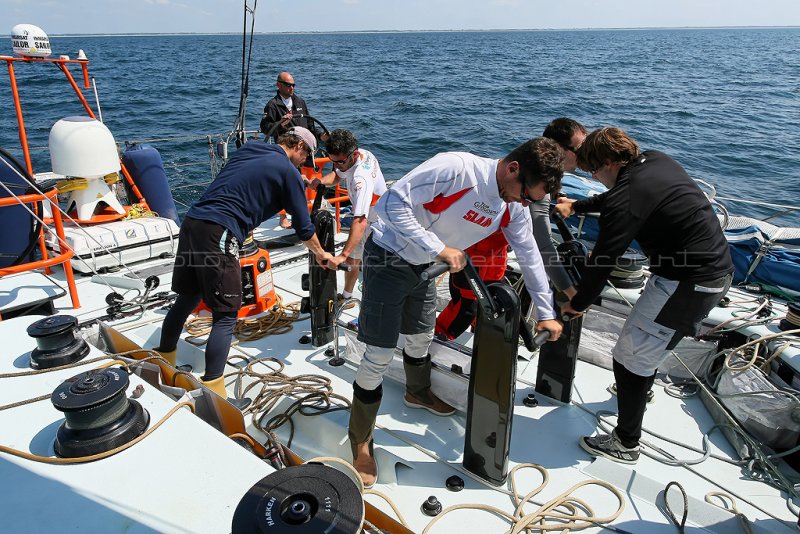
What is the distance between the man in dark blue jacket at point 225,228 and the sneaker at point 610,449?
6.02 ft

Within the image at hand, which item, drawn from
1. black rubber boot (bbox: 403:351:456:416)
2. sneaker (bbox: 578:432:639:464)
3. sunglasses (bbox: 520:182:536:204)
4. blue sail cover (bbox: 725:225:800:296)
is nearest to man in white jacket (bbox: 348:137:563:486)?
sunglasses (bbox: 520:182:536:204)

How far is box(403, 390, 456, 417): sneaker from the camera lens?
2.97m

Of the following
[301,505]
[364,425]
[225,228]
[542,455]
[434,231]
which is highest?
[434,231]

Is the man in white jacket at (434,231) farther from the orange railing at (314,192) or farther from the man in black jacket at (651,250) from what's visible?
the orange railing at (314,192)

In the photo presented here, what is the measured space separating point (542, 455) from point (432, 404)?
24.3 inches

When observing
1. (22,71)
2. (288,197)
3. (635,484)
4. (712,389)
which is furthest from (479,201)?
(22,71)

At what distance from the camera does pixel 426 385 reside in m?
3.00

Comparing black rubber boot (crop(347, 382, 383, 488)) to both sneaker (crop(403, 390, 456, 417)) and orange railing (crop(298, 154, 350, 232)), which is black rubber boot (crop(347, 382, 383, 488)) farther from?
orange railing (crop(298, 154, 350, 232))

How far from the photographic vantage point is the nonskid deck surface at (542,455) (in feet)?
7.64

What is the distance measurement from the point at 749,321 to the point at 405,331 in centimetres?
206

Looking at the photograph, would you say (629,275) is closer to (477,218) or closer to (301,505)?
(477,218)

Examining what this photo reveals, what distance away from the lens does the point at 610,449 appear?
269 cm

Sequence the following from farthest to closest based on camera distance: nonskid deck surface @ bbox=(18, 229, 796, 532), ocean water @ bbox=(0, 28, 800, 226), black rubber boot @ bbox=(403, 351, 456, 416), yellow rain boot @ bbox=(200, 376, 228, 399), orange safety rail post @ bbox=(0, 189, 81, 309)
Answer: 1. ocean water @ bbox=(0, 28, 800, 226)
2. orange safety rail post @ bbox=(0, 189, 81, 309)
3. black rubber boot @ bbox=(403, 351, 456, 416)
4. yellow rain boot @ bbox=(200, 376, 228, 399)
5. nonskid deck surface @ bbox=(18, 229, 796, 532)

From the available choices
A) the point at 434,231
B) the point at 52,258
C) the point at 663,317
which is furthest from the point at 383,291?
the point at 52,258
